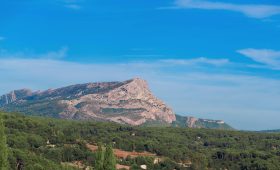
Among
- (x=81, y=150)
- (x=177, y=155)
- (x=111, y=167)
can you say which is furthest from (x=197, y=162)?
(x=111, y=167)

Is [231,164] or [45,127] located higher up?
[45,127]

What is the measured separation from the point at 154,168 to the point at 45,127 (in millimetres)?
52935

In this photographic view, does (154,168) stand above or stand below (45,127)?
below

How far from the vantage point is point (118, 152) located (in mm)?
182875

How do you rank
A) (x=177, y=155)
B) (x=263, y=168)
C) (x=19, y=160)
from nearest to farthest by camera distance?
(x=19, y=160), (x=263, y=168), (x=177, y=155)

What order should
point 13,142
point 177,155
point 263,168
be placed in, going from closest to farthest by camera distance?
point 13,142 → point 263,168 → point 177,155

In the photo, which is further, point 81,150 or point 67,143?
point 67,143

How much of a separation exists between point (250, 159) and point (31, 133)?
8098cm

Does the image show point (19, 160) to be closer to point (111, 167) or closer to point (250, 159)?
point (111, 167)

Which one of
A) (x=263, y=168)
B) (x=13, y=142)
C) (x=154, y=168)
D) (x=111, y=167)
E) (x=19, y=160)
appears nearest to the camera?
(x=111, y=167)

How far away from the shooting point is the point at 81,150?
165m

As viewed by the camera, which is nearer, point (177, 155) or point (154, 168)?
point (154, 168)

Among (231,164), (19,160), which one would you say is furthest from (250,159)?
(19,160)

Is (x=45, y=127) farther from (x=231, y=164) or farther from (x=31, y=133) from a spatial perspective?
(x=231, y=164)
